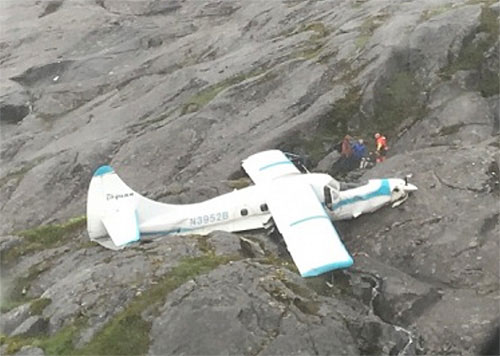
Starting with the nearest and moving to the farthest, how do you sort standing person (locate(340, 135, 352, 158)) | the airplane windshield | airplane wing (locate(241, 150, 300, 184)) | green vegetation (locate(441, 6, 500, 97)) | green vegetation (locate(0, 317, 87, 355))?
green vegetation (locate(0, 317, 87, 355))
the airplane windshield
airplane wing (locate(241, 150, 300, 184))
standing person (locate(340, 135, 352, 158))
green vegetation (locate(441, 6, 500, 97))

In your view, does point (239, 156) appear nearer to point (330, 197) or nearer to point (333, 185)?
point (333, 185)

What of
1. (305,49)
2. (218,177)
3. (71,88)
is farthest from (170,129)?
(71,88)

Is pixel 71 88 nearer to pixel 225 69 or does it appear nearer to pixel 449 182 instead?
Answer: pixel 225 69

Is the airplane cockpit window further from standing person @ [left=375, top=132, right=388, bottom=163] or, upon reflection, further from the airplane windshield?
standing person @ [left=375, top=132, right=388, bottom=163]

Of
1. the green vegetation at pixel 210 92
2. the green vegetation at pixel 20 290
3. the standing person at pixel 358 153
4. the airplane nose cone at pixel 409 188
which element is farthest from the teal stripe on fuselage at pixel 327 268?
the green vegetation at pixel 210 92

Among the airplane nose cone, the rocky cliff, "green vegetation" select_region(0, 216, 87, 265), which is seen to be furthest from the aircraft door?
"green vegetation" select_region(0, 216, 87, 265)

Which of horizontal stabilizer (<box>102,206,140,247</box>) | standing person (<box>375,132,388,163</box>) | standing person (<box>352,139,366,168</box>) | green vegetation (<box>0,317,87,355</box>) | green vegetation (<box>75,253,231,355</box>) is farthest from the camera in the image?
standing person (<box>375,132,388,163</box>)

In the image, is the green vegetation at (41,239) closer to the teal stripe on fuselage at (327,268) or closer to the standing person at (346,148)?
the standing person at (346,148)
